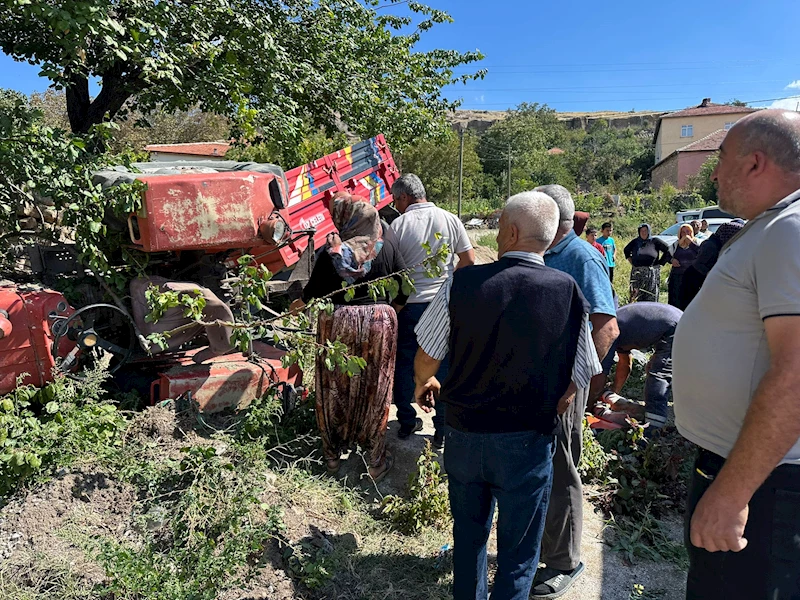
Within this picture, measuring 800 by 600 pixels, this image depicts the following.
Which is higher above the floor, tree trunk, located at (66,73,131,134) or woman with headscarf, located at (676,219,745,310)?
tree trunk, located at (66,73,131,134)

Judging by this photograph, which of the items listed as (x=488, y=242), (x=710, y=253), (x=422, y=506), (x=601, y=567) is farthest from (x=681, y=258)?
(x=488, y=242)

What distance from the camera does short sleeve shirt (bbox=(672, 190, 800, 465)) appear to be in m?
1.44

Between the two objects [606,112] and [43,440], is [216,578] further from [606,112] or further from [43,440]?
[606,112]

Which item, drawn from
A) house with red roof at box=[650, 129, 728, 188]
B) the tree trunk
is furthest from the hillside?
the tree trunk

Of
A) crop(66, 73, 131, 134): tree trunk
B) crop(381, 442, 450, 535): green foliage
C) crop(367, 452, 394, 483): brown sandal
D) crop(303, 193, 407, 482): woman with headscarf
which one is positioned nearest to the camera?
crop(381, 442, 450, 535): green foliage

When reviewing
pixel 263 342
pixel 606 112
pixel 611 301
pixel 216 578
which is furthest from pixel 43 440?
pixel 606 112

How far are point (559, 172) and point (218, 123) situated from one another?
106ft

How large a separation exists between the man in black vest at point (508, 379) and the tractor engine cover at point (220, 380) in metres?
1.84

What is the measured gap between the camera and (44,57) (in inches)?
268

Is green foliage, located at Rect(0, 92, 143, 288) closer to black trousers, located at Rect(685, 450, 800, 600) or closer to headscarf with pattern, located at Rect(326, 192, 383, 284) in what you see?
headscarf with pattern, located at Rect(326, 192, 383, 284)

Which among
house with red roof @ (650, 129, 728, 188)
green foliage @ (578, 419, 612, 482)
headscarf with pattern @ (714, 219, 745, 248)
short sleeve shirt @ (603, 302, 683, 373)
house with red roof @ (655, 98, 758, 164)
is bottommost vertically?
green foliage @ (578, 419, 612, 482)

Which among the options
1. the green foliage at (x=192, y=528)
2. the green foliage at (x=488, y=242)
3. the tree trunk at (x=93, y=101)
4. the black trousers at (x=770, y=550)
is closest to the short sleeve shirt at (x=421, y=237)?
the green foliage at (x=192, y=528)

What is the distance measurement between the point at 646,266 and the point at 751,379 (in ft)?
22.9

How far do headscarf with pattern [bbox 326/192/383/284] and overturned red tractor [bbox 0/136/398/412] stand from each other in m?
0.42
